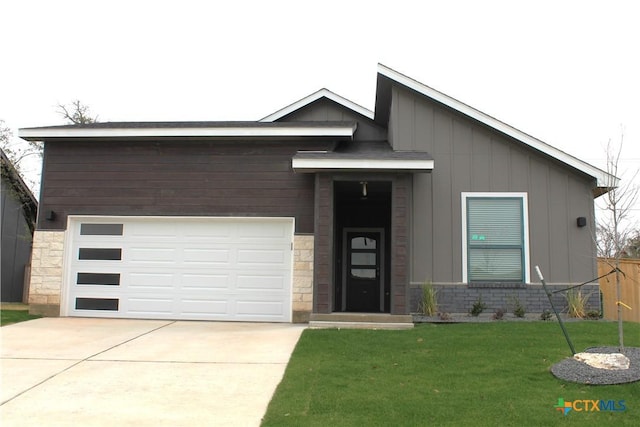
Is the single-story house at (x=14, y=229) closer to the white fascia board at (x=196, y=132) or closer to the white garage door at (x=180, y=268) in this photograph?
the white fascia board at (x=196, y=132)

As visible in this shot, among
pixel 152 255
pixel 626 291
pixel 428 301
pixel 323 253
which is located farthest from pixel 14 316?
pixel 626 291

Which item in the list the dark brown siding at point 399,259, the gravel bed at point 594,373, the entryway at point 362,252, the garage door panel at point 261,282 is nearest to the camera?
the gravel bed at point 594,373

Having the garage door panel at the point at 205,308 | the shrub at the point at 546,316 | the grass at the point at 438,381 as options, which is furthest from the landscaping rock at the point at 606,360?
the garage door panel at the point at 205,308

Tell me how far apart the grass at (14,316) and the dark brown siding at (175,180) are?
191 centimetres

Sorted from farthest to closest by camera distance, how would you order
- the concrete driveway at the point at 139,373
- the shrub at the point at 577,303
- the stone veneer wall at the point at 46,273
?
the stone veneer wall at the point at 46,273 → the shrub at the point at 577,303 → the concrete driveway at the point at 139,373

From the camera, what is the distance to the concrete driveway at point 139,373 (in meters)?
4.61

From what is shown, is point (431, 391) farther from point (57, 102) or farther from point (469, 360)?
point (57, 102)

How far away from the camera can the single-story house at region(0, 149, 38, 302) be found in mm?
15805

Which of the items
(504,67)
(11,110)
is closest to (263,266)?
(504,67)

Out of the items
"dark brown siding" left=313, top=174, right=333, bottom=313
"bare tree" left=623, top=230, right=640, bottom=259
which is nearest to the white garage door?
"dark brown siding" left=313, top=174, right=333, bottom=313

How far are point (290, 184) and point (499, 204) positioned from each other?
4286 mm

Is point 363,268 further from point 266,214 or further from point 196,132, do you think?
point 196,132

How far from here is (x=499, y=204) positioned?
10.4 meters

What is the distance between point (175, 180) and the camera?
35.1ft
